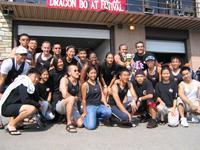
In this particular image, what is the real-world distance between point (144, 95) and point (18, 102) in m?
3.00

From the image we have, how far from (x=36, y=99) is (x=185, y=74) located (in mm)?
3625

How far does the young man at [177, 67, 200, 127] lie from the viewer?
781 cm

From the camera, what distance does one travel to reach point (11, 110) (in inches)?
253

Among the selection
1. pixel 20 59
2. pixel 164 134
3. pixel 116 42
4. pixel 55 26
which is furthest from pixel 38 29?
pixel 164 134

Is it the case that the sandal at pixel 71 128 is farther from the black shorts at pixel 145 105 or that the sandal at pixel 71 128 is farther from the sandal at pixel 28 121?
the black shorts at pixel 145 105

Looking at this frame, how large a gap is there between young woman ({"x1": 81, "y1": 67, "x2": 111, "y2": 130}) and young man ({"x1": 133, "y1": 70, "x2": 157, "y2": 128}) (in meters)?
0.87

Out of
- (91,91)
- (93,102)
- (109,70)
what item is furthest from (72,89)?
(109,70)

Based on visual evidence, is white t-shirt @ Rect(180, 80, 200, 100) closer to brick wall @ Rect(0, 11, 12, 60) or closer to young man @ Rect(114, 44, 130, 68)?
→ young man @ Rect(114, 44, 130, 68)

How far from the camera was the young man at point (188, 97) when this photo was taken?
25.6ft

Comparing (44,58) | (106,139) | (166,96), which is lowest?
(106,139)

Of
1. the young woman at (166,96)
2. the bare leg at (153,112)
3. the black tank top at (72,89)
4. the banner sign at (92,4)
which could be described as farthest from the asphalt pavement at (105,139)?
the banner sign at (92,4)

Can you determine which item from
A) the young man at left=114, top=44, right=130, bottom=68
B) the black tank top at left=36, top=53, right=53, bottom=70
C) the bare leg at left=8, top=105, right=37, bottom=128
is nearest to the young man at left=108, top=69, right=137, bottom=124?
the young man at left=114, top=44, right=130, bottom=68

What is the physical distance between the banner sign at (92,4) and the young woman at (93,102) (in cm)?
517

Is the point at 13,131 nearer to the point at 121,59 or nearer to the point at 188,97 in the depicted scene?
the point at 121,59
